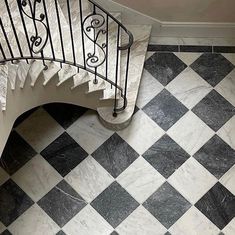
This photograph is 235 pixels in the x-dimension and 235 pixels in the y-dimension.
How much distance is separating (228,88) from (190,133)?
0.51 m

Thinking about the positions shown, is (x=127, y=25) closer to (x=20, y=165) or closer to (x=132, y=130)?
(x=132, y=130)

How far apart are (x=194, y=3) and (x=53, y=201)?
1.89 meters

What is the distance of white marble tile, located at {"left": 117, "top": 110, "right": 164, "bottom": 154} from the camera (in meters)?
3.63

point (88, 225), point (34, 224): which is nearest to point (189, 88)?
point (88, 225)

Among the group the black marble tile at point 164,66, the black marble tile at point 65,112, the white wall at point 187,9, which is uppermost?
the white wall at point 187,9

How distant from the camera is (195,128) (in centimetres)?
368

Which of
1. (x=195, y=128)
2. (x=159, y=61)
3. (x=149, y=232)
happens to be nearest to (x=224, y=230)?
(x=149, y=232)

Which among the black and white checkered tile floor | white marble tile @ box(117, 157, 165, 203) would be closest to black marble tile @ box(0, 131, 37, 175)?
the black and white checkered tile floor

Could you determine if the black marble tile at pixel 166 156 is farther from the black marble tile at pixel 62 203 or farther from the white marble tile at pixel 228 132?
the black marble tile at pixel 62 203

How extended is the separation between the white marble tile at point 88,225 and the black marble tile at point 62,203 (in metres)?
0.04

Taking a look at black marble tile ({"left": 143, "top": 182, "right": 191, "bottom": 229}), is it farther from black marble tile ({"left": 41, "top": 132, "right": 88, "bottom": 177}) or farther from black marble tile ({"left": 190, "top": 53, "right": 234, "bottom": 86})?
black marble tile ({"left": 190, "top": 53, "right": 234, "bottom": 86})

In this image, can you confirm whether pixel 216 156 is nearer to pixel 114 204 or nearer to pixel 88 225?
pixel 114 204

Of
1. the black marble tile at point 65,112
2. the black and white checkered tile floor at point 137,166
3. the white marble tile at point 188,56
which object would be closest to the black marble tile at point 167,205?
the black and white checkered tile floor at point 137,166

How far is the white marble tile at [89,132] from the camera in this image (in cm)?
363
